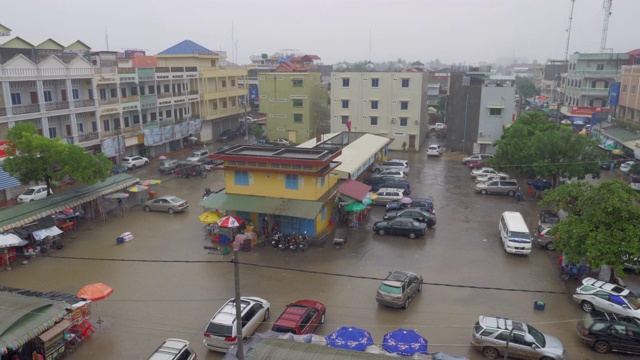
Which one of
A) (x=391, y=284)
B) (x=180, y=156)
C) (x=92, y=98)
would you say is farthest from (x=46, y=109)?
(x=391, y=284)

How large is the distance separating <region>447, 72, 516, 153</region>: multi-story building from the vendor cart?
26651 mm

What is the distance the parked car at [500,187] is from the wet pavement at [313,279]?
436cm

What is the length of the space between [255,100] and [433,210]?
51.4 meters

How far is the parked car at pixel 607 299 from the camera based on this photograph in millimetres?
16219

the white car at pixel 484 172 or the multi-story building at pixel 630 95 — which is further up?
the multi-story building at pixel 630 95

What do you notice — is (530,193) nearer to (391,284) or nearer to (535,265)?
(535,265)

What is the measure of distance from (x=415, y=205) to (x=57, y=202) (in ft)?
64.6

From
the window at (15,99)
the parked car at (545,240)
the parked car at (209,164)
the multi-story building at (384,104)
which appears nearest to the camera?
the parked car at (545,240)

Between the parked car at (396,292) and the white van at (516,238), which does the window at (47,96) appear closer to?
the parked car at (396,292)

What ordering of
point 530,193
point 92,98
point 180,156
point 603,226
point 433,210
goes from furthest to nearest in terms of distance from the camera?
point 180,156 < point 92,98 < point 530,193 < point 433,210 < point 603,226

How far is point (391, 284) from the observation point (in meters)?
17.3

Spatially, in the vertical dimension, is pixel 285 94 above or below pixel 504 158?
above

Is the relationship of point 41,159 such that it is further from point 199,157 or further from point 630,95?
point 630,95

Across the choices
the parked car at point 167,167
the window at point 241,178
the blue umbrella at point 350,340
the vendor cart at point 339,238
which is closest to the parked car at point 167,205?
the window at point 241,178
